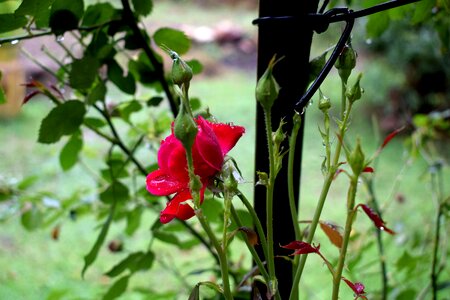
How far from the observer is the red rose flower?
234 millimetres

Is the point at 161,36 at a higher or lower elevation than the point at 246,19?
lower

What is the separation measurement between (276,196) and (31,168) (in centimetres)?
241

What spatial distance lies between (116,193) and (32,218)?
25 centimetres

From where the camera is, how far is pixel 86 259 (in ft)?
1.42

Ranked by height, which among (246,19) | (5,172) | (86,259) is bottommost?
(86,259)

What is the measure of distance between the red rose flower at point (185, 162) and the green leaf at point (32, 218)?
1.65 feet

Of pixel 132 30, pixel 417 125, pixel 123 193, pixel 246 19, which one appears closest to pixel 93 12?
pixel 132 30

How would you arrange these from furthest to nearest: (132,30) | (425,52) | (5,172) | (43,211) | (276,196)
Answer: (425,52) → (5,172) → (43,211) → (132,30) → (276,196)

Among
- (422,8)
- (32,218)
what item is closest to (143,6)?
(422,8)

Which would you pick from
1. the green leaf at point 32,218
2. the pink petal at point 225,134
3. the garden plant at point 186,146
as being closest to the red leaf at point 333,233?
the garden plant at point 186,146

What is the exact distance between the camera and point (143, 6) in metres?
0.45

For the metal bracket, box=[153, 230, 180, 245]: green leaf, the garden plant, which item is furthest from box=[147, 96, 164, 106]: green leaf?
the metal bracket

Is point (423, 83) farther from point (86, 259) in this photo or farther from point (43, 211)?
point (86, 259)

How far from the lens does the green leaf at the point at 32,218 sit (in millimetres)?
716
